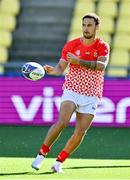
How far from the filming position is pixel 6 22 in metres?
18.8

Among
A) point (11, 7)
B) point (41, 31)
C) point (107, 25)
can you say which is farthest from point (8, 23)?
point (107, 25)

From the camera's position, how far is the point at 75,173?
929 cm

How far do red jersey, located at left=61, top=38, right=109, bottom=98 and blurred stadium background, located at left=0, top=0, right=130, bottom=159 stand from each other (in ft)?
7.56

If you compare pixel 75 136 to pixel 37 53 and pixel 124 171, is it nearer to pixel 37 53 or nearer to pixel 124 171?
pixel 124 171

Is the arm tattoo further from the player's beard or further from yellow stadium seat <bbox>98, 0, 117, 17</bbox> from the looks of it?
yellow stadium seat <bbox>98, 0, 117, 17</bbox>

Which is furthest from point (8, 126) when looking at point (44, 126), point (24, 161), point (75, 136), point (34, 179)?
point (34, 179)

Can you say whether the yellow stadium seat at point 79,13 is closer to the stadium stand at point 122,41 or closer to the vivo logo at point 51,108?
the stadium stand at point 122,41

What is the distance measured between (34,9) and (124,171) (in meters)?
10.3

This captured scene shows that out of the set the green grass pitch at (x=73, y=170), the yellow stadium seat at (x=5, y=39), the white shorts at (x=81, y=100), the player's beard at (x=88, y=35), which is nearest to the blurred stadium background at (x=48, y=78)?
the yellow stadium seat at (x=5, y=39)

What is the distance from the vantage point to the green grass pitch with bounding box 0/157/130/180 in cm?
885

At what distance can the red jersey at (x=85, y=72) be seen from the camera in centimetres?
938

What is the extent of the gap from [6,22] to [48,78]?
4.46 meters

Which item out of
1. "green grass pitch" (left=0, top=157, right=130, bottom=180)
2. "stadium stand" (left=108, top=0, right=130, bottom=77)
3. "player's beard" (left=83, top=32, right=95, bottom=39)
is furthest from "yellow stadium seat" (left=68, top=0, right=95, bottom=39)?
"player's beard" (left=83, top=32, right=95, bottom=39)

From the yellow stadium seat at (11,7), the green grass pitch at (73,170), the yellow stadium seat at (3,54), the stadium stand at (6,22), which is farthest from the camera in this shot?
the yellow stadium seat at (11,7)
